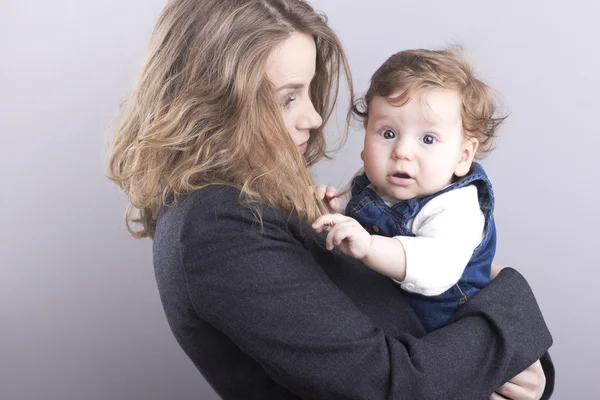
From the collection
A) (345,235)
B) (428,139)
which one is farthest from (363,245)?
(428,139)

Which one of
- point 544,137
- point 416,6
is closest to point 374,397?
point 544,137

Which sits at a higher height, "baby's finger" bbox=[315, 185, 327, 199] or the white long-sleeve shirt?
"baby's finger" bbox=[315, 185, 327, 199]

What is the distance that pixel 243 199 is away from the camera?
1557 mm

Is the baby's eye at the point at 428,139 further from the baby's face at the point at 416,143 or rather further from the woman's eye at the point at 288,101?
the woman's eye at the point at 288,101

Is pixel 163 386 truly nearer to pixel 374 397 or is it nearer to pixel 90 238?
pixel 90 238

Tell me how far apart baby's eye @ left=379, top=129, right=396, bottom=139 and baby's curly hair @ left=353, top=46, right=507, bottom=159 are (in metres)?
0.08

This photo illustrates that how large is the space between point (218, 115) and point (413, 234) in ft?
1.82

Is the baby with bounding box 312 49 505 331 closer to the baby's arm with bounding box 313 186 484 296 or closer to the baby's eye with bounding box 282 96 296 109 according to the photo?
the baby's arm with bounding box 313 186 484 296

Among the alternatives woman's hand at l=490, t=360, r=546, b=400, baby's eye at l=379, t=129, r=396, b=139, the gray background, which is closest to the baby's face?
baby's eye at l=379, t=129, r=396, b=139

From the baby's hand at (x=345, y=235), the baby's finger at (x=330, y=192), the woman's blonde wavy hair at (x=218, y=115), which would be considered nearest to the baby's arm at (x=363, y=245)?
the baby's hand at (x=345, y=235)

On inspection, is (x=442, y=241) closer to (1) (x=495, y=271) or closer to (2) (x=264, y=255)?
(1) (x=495, y=271)

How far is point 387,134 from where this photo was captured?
1.84 meters

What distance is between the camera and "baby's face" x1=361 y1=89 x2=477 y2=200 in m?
1.79

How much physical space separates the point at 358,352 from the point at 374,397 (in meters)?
0.10
